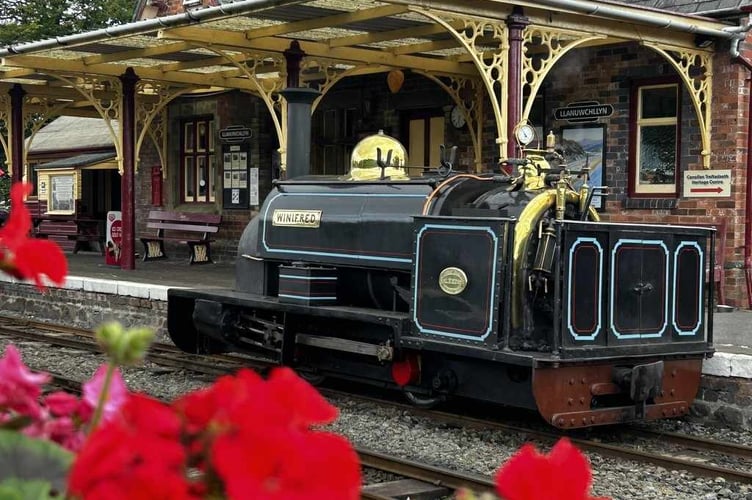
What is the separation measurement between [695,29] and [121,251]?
929 cm

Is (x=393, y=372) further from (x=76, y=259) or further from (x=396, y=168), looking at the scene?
(x=76, y=259)

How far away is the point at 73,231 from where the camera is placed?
22.4m

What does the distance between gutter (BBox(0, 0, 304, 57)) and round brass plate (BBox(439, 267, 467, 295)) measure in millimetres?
4533

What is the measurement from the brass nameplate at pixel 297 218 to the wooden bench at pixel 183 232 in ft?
31.8

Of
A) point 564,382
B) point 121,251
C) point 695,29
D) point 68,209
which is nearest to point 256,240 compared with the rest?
point 564,382

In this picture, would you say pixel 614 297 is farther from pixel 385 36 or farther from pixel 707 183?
pixel 385 36

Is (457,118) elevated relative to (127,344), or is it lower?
elevated

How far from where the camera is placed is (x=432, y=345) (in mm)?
7191

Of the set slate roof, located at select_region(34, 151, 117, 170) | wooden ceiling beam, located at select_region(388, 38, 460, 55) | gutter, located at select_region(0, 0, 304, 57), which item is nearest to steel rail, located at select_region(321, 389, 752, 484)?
gutter, located at select_region(0, 0, 304, 57)

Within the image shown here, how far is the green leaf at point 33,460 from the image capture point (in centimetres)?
121

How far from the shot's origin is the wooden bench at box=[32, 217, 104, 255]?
864 inches

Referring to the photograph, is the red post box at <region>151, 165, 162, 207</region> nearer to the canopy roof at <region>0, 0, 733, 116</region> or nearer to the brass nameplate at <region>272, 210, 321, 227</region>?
the canopy roof at <region>0, 0, 733, 116</region>

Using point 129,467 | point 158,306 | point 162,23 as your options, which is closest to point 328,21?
point 162,23

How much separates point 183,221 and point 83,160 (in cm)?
514
